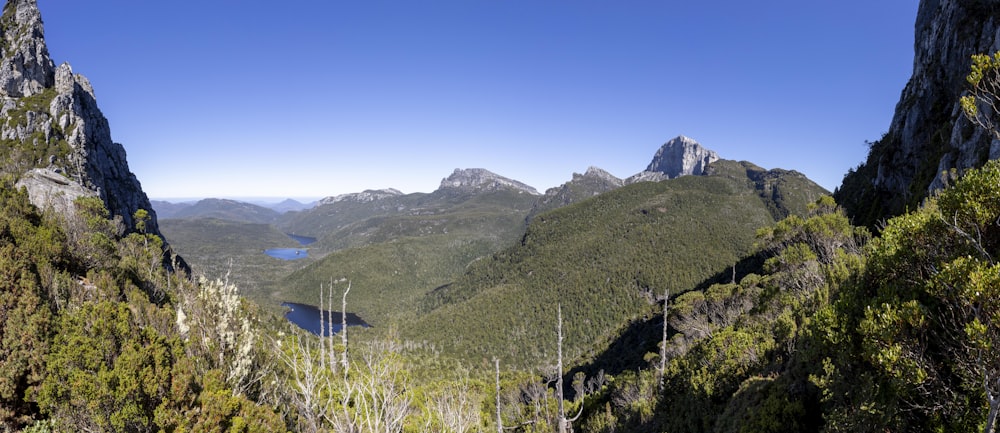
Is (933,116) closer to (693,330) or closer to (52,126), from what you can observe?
(693,330)

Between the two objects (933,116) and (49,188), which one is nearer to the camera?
(933,116)

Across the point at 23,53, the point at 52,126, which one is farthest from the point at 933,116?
the point at 23,53

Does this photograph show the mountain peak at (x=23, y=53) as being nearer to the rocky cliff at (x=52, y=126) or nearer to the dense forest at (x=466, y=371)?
the rocky cliff at (x=52, y=126)

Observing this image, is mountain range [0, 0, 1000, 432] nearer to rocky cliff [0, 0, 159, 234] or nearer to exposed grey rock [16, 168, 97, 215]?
exposed grey rock [16, 168, 97, 215]

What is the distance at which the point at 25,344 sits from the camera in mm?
9977

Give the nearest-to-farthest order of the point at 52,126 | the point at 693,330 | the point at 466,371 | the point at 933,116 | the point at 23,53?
the point at 466,371, the point at 933,116, the point at 693,330, the point at 52,126, the point at 23,53

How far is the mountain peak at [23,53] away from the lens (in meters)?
73.4

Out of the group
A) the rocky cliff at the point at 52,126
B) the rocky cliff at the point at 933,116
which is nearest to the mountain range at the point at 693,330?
the rocky cliff at the point at 933,116

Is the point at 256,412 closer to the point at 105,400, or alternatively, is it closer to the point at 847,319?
the point at 105,400

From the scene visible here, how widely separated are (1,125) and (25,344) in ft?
Result: 289

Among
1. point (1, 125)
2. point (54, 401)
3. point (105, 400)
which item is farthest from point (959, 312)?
point (1, 125)

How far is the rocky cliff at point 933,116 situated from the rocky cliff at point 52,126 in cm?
7980

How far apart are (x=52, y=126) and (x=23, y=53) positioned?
90.5 ft

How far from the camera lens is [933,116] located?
3553cm
